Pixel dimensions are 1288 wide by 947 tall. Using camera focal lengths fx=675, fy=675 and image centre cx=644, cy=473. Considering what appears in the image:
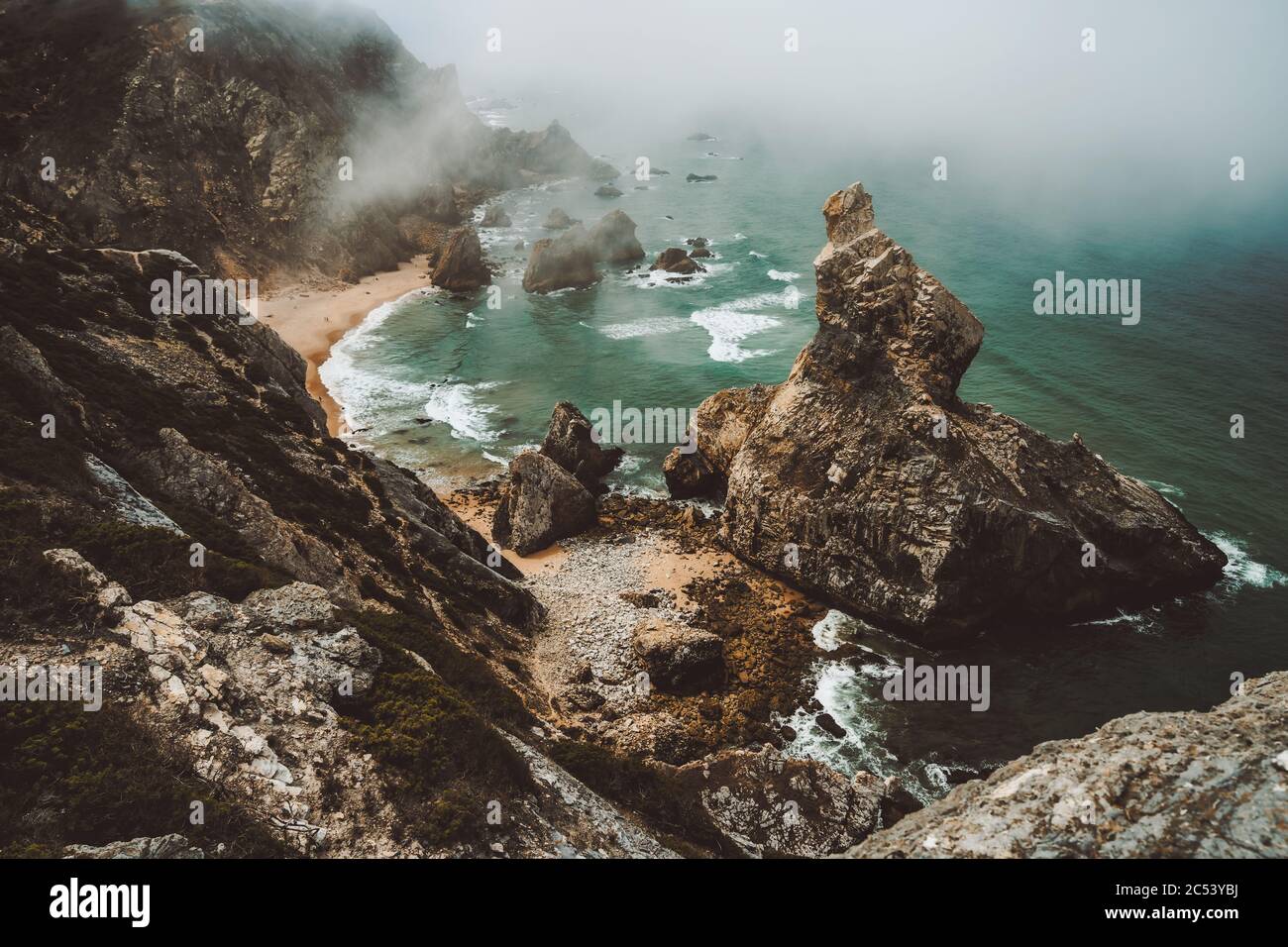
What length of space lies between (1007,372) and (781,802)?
158 ft

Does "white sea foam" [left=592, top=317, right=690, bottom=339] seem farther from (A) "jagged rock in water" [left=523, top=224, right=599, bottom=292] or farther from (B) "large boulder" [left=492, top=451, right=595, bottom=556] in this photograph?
(B) "large boulder" [left=492, top=451, right=595, bottom=556]

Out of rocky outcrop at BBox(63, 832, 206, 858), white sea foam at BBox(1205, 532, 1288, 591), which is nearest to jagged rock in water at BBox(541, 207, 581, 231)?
white sea foam at BBox(1205, 532, 1288, 591)

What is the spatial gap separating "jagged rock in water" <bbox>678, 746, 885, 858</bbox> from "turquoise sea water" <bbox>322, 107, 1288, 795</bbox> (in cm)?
418

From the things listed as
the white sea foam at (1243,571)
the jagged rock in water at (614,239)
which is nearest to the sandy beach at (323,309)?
the jagged rock in water at (614,239)

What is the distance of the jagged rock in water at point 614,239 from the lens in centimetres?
8919

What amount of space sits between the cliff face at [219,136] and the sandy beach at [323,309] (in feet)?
11.1

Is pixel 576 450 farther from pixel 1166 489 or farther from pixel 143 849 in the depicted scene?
pixel 1166 489

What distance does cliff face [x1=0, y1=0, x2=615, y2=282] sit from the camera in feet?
208

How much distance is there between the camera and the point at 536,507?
39250 millimetres

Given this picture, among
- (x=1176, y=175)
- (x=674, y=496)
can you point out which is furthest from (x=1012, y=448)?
(x=1176, y=175)

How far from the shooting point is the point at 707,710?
93.4ft

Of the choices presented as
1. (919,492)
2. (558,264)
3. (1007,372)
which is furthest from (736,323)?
(919,492)
